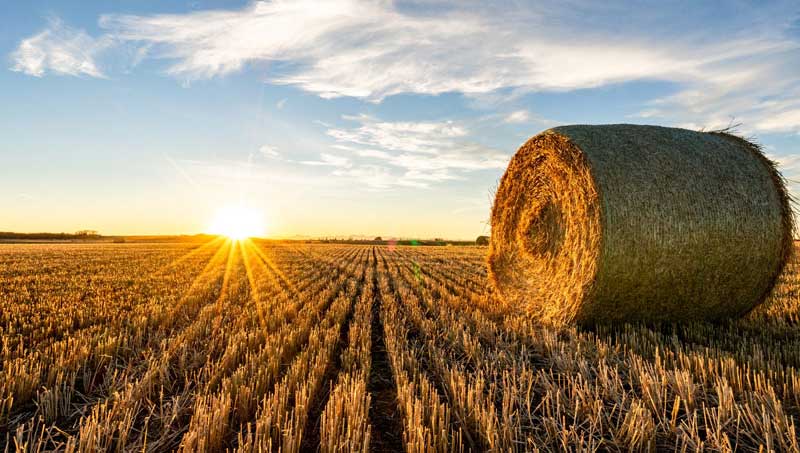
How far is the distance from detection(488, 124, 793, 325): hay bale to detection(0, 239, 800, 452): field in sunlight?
405 mm

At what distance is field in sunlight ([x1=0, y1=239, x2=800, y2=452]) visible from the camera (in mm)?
2668

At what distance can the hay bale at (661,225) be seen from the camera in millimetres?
5281

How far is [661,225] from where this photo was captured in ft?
17.3

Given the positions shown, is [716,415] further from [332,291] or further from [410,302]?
[332,291]

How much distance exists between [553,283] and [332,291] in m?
4.84

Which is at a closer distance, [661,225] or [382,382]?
[382,382]

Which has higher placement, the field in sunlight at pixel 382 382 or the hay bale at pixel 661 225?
the hay bale at pixel 661 225

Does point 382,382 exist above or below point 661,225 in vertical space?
below

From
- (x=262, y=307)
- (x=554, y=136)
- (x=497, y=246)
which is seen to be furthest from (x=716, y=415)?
(x=262, y=307)

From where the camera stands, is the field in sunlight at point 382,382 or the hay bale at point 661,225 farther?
the hay bale at point 661,225

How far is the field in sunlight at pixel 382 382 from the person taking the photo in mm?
2668

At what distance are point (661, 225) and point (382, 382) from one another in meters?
3.86

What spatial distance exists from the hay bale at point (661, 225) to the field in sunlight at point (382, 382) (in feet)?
1.33

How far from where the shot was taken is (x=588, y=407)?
3.06m
